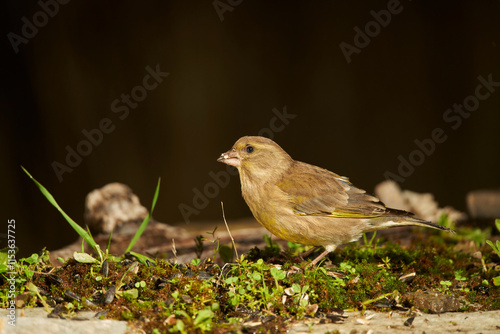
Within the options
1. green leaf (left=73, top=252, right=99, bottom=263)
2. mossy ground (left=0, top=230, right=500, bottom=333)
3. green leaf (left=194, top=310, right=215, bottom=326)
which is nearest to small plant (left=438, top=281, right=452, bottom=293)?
mossy ground (left=0, top=230, right=500, bottom=333)

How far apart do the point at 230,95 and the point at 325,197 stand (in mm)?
4468

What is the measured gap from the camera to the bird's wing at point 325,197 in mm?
4188

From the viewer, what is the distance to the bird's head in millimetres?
4371

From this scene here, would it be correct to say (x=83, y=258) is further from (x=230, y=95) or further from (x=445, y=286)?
(x=230, y=95)

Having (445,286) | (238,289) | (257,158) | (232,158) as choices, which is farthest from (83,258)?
(445,286)

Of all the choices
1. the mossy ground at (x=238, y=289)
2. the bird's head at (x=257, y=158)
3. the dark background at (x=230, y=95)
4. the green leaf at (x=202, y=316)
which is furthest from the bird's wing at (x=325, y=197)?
the dark background at (x=230, y=95)

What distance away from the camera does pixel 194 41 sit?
805 centimetres

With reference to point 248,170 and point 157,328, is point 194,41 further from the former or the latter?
point 157,328

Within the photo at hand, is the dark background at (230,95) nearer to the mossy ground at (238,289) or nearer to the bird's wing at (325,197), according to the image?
the bird's wing at (325,197)

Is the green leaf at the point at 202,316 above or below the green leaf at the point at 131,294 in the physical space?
below

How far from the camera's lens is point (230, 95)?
329 inches

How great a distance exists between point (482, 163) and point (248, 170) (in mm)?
5423

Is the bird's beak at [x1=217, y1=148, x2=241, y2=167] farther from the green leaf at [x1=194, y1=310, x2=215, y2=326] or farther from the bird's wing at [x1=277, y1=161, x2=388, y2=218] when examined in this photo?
the green leaf at [x1=194, y1=310, x2=215, y2=326]

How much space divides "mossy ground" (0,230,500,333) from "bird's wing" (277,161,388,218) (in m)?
0.43
